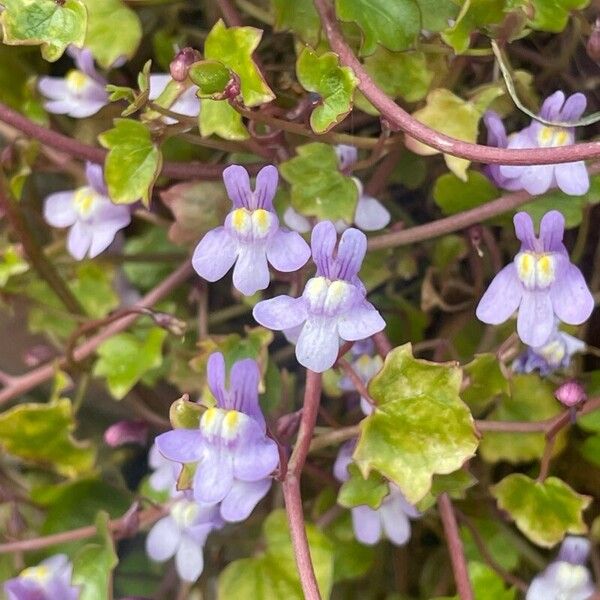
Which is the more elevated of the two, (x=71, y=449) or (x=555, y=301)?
(x=555, y=301)

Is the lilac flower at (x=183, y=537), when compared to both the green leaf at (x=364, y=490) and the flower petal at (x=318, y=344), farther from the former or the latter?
the flower petal at (x=318, y=344)

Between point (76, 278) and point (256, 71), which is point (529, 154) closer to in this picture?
point (256, 71)

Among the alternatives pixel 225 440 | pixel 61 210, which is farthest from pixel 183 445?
pixel 61 210

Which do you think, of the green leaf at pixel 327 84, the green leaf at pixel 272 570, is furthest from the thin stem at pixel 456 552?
the green leaf at pixel 327 84

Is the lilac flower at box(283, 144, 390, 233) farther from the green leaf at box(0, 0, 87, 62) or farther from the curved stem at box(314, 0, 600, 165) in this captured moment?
the green leaf at box(0, 0, 87, 62)

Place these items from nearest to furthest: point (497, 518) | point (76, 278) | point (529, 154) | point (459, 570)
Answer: point (529, 154) → point (459, 570) → point (497, 518) → point (76, 278)

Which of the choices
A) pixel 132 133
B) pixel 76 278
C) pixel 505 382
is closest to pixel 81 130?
pixel 76 278
